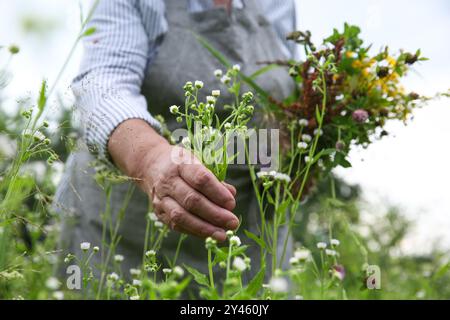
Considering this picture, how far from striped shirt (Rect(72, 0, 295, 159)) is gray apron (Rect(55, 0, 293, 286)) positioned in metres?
0.06

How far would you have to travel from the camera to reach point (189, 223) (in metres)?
0.76

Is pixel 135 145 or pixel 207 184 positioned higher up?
pixel 135 145

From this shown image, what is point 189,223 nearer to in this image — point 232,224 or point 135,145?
point 232,224

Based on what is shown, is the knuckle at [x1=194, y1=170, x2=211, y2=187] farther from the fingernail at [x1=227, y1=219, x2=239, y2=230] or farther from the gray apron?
the gray apron

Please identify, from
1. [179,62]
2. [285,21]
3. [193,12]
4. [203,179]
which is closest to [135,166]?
[203,179]

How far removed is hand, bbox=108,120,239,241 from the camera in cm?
72

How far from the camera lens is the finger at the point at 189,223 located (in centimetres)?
75

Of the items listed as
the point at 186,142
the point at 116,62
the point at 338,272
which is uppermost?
the point at 116,62

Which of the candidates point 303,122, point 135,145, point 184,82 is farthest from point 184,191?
point 184,82

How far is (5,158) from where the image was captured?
646mm

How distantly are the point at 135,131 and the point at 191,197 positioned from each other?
248mm

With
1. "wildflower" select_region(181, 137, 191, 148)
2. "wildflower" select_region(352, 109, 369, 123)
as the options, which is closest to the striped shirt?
"wildflower" select_region(181, 137, 191, 148)

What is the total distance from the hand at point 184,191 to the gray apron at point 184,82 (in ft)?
1.59
